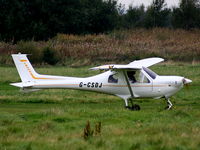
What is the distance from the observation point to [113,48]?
134 ft

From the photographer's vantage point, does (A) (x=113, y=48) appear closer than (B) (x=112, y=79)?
No

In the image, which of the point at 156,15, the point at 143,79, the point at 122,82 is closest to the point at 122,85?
the point at 122,82

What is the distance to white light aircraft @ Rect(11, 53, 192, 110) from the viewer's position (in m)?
17.4

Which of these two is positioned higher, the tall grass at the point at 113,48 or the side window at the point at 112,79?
the side window at the point at 112,79

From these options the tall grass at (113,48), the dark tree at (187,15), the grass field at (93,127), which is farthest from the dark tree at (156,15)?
the grass field at (93,127)

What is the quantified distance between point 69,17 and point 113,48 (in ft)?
70.0

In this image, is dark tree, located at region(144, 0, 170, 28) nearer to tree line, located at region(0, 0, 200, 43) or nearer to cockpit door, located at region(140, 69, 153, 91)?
tree line, located at region(0, 0, 200, 43)

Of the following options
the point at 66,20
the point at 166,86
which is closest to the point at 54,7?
the point at 66,20

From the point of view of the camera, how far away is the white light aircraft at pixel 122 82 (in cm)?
1739

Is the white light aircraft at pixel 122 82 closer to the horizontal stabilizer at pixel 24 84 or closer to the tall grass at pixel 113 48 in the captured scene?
the horizontal stabilizer at pixel 24 84

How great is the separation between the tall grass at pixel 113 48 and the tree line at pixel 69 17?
32.9ft

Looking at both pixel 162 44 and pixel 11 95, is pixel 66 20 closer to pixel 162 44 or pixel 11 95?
pixel 162 44

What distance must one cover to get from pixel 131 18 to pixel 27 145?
69627mm

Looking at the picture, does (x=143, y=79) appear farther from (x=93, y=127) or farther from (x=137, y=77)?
(x=93, y=127)
